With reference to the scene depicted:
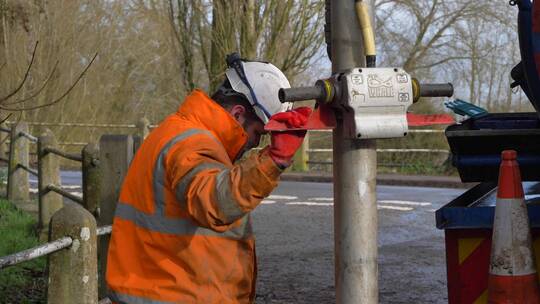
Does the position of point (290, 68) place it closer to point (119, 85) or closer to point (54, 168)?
point (119, 85)

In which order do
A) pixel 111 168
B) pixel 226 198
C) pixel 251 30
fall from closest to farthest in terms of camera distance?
pixel 226 198, pixel 111 168, pixel 251 30

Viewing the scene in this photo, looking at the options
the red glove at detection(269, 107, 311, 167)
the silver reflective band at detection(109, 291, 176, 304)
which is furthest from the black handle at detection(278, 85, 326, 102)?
the silver reflective band at detection(109, 291, 176, 304)

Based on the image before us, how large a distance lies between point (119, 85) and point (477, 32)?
11036 mm

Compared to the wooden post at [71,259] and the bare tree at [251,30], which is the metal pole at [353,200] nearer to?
the wooden post at [71,259]

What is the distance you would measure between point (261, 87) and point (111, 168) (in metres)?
2.48

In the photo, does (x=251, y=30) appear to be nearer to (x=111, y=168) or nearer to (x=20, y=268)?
(x=20, y=268)

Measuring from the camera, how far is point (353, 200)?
8.55ft

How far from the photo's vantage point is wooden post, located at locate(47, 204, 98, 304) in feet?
12.0

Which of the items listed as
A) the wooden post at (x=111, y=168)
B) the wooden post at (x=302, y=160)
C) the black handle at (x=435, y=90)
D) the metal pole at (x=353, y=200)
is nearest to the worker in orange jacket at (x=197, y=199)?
the metal pole at (x=353, y=200)

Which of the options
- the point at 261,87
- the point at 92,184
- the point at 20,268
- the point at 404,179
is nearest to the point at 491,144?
the point at 261,87

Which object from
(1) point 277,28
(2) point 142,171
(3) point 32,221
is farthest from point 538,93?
(1) point 277,28

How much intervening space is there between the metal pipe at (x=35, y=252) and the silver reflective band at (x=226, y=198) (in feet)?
3.96

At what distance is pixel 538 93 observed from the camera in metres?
2.69

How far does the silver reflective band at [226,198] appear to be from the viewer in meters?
2.38
